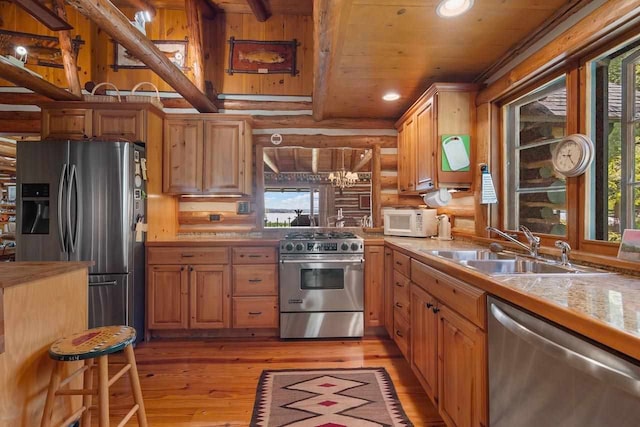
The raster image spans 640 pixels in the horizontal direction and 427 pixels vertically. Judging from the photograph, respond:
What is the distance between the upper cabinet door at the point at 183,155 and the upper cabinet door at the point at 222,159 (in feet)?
0.24

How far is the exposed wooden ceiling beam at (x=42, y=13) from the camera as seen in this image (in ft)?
7.29

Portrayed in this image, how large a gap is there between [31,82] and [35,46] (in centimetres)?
148

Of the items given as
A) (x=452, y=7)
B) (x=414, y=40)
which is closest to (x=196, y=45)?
(x=414, y=40)

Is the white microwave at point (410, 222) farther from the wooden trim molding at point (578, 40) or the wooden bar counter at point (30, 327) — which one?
the wooden bar counter at point (30, 327)

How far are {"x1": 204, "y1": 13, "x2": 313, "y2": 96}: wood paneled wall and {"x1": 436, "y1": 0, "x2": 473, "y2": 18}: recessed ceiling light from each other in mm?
2381

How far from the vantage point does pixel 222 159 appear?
361cm

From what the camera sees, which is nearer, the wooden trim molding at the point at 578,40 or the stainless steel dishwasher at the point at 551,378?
the stainless steel dishwasher at the point at 551,378

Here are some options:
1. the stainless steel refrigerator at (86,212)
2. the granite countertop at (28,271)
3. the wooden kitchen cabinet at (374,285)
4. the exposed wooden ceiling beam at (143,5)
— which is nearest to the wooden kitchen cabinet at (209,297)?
the stainless steel refrigerator at (86,212)

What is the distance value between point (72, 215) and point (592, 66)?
3.80 metres

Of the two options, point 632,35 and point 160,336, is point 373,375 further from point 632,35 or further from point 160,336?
point 632,35

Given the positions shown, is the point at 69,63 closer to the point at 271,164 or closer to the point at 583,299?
the point at 271,164

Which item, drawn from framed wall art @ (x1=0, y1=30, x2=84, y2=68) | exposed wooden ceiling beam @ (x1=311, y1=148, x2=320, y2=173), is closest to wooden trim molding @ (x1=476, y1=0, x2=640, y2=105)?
exposed wooden ceiling beam @ (x1=311, y1=148, x2=320, y2=173)

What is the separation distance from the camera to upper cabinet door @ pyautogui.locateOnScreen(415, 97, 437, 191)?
2852 mm

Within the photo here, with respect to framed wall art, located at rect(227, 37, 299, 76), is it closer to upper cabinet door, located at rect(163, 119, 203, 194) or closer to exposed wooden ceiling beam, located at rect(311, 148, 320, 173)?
upper cabinet door, located at rect(163, 119, 203, 194)
